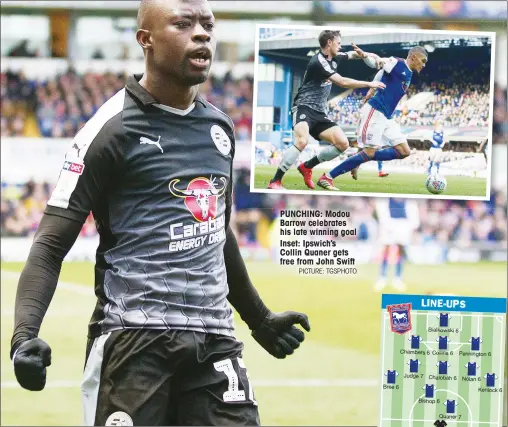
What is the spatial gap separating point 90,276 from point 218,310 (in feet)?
10.9

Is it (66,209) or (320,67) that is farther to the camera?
(320,67)

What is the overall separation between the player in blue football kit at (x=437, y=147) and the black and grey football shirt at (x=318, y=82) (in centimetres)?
37

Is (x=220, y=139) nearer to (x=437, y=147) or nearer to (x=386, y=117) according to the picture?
(x=386, y=117)

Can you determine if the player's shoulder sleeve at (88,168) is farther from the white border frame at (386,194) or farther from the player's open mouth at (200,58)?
the white border frame at (386,194)

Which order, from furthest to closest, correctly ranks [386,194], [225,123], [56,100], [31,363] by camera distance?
[56,100] < [386,194] < [225,123] < [31,363]

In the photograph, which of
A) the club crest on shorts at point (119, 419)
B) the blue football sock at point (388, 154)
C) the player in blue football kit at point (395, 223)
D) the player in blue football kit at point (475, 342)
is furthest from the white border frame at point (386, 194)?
the club crest on shorts at point (119, 419)

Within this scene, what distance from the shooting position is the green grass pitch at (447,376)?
11.3 ft

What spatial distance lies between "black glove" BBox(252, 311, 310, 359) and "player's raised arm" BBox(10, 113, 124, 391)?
0.70 m

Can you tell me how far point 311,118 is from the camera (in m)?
3.44

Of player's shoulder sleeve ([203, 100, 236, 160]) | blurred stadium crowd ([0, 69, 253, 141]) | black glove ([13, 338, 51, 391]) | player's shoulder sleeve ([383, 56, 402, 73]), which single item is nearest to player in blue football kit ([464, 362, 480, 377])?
player's shoulder sleeve ([383, 56, 402, 73])

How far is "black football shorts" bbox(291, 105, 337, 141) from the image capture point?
344cm

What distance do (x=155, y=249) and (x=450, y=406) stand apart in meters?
1.35

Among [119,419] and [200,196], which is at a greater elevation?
[200,196]

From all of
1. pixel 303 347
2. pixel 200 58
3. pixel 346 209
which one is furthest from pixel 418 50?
pixel 303 347
